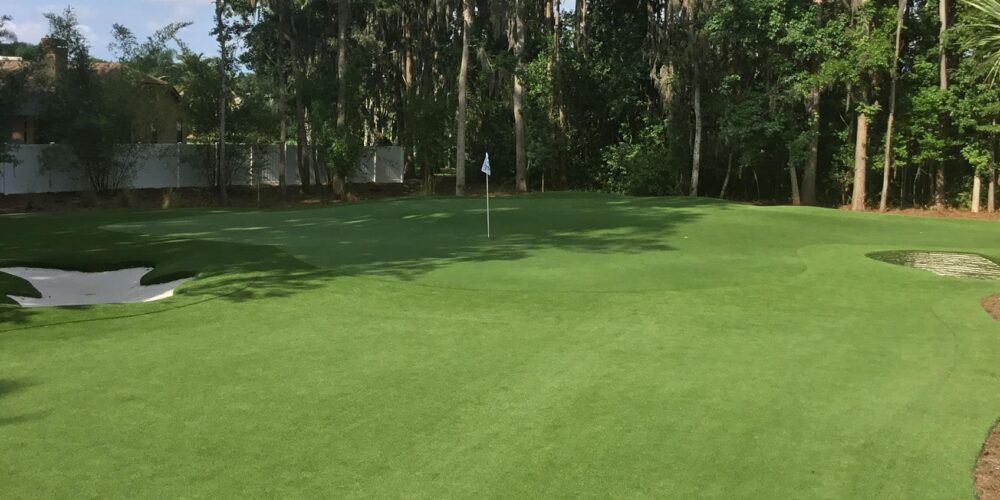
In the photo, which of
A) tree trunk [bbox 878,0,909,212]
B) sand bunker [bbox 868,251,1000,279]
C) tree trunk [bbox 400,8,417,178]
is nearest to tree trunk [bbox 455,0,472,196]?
tree trunk [bbox 400,8,417,178]

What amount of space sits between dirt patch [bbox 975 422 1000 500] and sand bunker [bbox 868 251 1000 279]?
791 cm

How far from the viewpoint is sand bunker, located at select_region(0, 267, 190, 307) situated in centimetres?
1091

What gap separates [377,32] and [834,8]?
72.5 feet

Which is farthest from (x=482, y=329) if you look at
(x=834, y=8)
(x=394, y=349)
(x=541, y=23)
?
(x=541, y=23)

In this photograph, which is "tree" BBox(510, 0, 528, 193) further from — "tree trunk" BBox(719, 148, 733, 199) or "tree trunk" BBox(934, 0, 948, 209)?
"tree trunk" BBox(934, 0, 948, 209)


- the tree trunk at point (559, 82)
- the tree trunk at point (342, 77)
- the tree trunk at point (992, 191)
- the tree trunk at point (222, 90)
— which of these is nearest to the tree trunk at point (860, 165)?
the tree trunk at point (992, 191)

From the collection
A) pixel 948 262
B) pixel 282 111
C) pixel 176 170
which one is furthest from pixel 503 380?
pixel 282 111

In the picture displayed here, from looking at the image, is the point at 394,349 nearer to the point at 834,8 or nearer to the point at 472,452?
the point at 472,452

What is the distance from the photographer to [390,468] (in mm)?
4535

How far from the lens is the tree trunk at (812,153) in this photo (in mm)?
30047

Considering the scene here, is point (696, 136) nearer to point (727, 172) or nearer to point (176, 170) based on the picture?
point (727, 172)

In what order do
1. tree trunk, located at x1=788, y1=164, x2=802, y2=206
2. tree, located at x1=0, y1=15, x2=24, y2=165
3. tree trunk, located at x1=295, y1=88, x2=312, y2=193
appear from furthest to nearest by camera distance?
tree trunk, located at x1=295, y1=88, x2=312, y2=193 → tree trunk, located at x1=788, y1=164, x2=802, y2=206 → tree, located at x1=0, y1=15, x2=24, y2=165

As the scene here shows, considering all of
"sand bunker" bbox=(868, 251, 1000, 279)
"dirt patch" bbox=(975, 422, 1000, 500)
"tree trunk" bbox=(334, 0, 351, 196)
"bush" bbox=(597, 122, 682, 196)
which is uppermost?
"tree trunk" bbox=(334, 0, 351, 196)

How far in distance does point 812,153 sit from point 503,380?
28084mm
